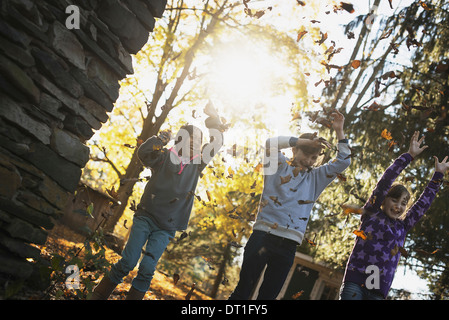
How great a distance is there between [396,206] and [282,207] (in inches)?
44.7

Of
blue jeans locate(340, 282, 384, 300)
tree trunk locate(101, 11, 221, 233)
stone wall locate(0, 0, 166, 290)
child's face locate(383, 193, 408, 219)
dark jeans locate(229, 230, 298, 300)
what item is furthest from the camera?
tree trunk locate(101, 11, 221, 233)

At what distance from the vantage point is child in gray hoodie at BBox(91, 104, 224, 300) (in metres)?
2.78

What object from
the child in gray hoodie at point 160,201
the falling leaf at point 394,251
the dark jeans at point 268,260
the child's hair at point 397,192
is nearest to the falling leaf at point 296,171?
the dark jeans at point 268,260

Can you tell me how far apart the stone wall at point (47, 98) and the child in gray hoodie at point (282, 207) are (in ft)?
4.57

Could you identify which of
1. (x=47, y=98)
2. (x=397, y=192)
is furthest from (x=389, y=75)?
(x=47, y=98)

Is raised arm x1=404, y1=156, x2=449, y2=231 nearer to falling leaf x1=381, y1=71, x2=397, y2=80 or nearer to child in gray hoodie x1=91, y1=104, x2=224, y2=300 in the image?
falling leaf x1=381, y1=71, x2=397, y2=80

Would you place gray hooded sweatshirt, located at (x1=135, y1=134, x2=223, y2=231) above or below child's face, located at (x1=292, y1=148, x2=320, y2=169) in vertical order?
below

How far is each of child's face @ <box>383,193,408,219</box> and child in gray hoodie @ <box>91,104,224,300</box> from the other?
167 centimetres

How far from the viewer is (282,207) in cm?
284

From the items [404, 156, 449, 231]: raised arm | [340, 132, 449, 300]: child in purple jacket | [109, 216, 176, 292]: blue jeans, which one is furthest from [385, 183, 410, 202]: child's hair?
[109, 216, 176, 292]: blue jeans

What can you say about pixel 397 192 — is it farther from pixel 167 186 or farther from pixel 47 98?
pixel 47 98

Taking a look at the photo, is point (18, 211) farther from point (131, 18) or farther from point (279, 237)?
point (279, 237)

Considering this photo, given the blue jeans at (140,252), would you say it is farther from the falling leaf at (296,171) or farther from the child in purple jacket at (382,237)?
the child in purple jacket at (382,237)

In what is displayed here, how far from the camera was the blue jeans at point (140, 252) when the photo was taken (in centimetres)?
273
